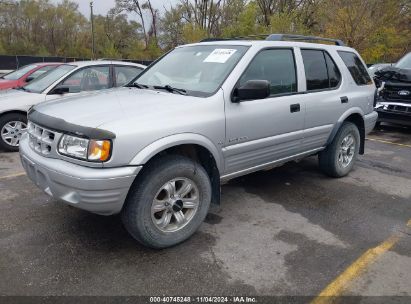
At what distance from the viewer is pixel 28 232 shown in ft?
11.5

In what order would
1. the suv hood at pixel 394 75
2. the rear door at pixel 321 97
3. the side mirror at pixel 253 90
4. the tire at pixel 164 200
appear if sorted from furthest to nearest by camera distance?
the suv hood at pixel 394 75 < the rear door at pixel 321 97 < the side mirror at pixel 253 90 < the tire at pixel 164 200

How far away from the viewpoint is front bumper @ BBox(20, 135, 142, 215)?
2738 mm

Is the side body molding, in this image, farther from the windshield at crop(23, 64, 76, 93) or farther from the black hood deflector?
the windshield at crop(23, 64, 76, 93)

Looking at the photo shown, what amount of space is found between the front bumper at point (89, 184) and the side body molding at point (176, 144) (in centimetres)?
8

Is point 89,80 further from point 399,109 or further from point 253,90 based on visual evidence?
point 399,109

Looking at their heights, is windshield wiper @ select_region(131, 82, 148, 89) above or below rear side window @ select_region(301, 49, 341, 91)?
below

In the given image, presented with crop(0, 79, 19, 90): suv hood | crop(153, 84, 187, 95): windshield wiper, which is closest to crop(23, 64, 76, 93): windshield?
crop(0, 79, 19, 90): suv hood

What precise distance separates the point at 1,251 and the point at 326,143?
381 centimetres

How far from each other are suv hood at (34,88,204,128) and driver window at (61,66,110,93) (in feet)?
9.99

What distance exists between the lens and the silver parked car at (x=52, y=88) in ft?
20.4

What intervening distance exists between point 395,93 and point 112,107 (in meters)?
7.18

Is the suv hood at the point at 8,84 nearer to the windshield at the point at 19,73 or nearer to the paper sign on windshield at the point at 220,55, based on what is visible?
the windshield at the point at 19,73

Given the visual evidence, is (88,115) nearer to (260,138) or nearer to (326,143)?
(260,138)

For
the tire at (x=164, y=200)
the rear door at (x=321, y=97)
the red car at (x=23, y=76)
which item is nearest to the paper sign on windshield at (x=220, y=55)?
the rear door at (x=321, y=97)
